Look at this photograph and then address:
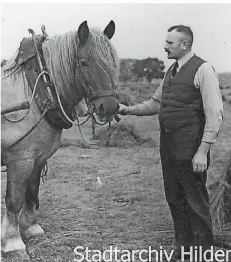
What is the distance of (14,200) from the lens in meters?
2.98

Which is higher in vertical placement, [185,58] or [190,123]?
[185,58]

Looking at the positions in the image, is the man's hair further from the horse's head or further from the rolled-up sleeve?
the horse's head

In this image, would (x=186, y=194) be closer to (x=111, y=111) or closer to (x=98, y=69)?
(x=111, y=111)

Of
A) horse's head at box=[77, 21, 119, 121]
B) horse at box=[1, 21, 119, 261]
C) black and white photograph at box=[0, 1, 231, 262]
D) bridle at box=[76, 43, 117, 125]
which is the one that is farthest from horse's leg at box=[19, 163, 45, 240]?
horse's head at box=[77, 21, 119, 121]

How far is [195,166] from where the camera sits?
2621 millimetres

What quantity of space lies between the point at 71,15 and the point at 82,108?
805mm

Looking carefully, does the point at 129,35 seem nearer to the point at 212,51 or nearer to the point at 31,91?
the point at 212,51

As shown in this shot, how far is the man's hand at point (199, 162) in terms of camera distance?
8.53 ft

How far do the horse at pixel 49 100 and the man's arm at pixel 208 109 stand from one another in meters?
0.60

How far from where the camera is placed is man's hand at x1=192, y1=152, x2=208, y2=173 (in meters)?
2.60

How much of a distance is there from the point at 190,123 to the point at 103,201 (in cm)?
208

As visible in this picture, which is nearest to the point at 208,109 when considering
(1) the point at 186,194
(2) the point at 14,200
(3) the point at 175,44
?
(3) the point at 175,44

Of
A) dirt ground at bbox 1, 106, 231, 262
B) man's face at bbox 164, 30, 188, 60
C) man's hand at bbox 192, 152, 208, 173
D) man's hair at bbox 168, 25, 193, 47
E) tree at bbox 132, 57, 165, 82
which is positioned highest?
tree at bbox 132, 57, 165, 82

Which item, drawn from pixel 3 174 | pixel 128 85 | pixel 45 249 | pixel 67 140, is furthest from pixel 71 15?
pixel 128 85
